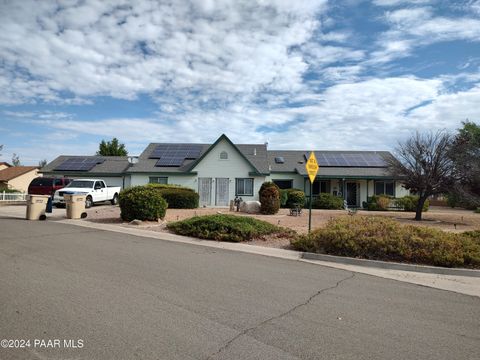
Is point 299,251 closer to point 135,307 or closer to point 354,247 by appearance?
point 354,247

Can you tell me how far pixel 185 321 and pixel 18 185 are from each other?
51.6m

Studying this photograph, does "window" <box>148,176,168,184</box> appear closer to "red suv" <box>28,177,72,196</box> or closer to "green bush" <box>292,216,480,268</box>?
"red suv" <box>28,177,72,196</box>

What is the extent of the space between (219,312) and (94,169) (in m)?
30.4

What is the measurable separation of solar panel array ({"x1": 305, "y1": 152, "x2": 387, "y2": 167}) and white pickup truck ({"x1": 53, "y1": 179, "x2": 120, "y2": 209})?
17377 millimetres

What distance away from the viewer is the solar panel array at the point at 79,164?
32969 mm

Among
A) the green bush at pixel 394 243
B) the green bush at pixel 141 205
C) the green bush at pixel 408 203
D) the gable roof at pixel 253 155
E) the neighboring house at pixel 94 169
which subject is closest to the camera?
the green bush at pixel 394 243

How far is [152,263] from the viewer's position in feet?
26.7

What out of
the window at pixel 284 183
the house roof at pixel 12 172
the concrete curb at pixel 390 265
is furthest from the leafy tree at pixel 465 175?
the house roof at pixel 12 172

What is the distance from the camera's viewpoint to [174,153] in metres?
31.9

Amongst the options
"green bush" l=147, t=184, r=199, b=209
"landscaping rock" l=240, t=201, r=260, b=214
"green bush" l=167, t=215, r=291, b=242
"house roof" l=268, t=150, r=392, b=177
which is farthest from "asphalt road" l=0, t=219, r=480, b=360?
"house roof" l=268, t=150, r=392, b=177

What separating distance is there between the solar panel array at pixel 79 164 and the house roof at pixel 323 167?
52.0 feet

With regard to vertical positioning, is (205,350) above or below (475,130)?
below

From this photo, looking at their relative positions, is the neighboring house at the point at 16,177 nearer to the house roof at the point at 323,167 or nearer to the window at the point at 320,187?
the house roof at the point at 323,167

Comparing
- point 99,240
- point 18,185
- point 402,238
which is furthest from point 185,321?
point 18,185
